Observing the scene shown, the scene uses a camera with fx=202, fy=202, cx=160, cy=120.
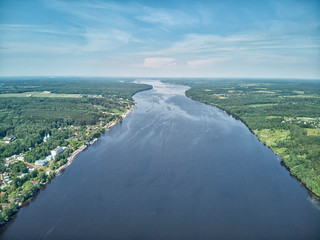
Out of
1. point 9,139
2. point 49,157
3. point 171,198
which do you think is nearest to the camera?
point 171,198

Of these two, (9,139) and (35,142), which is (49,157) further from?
(9,139)

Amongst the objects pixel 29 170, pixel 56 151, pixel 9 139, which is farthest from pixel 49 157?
pixel 9 139

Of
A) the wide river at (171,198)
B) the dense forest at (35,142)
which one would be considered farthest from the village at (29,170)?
the wide river at (171,198)

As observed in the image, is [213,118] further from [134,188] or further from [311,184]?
[134,188]

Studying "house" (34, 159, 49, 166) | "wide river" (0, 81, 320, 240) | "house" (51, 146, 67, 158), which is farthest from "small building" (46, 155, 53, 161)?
"wide river" (0, 81, 320, 240)

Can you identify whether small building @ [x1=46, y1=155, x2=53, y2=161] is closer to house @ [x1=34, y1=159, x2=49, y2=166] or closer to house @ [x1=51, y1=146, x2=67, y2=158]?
house @ [x1=51, y1=146, x2=67, y2=158]

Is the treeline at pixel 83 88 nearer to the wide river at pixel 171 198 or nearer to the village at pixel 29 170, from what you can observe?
the village at pixel 29 170

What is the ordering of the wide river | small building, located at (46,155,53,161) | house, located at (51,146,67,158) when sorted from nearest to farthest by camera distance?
the wide river < small building, located at (46,155,53,161) < house, located at (51,146,67,158)

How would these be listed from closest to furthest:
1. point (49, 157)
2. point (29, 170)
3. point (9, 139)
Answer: point (29, 170), point (49, 157), point (9, 139)
